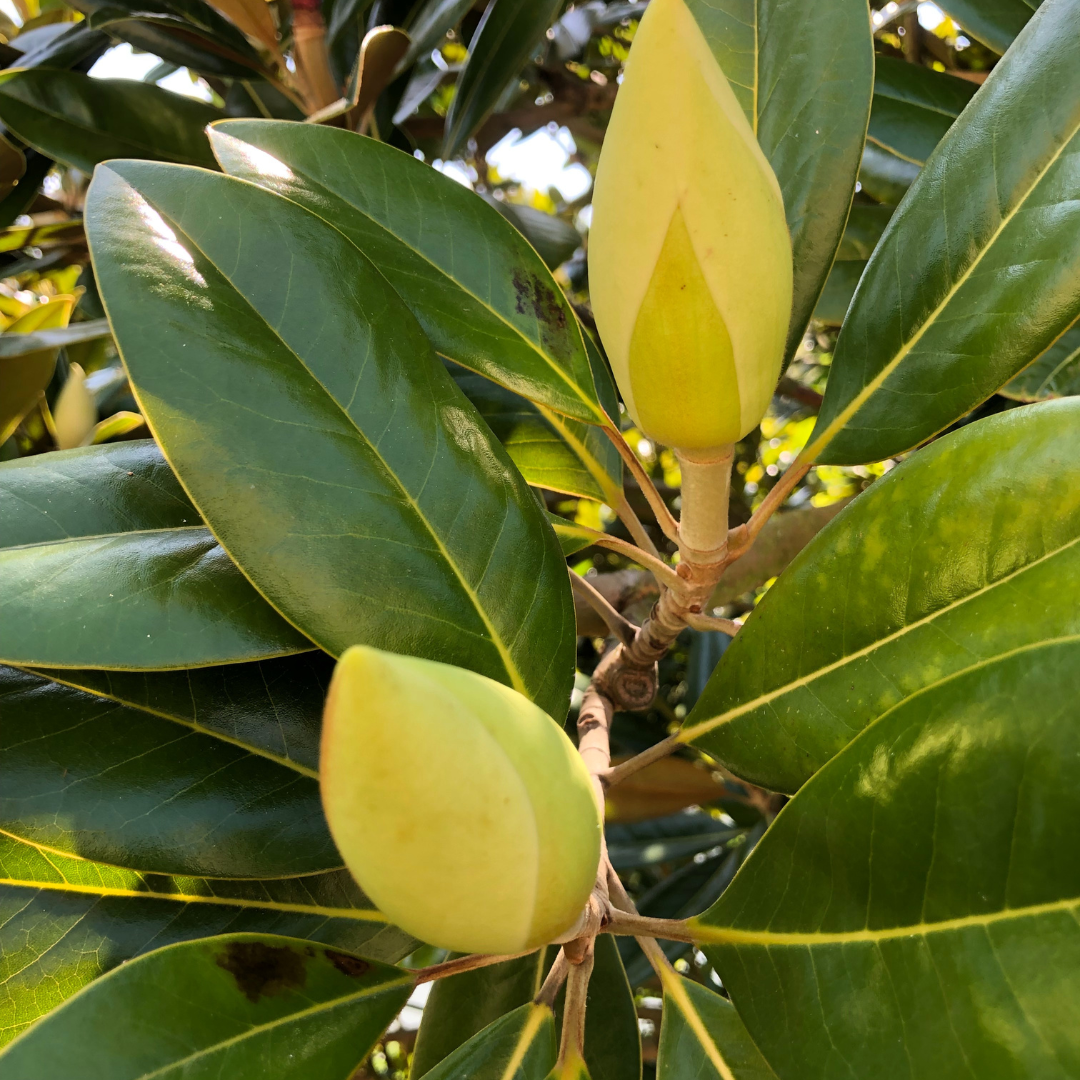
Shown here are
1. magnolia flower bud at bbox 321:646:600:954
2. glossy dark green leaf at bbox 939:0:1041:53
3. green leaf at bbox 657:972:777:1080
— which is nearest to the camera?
magnolia flower bud at bbox 321:646:600:954

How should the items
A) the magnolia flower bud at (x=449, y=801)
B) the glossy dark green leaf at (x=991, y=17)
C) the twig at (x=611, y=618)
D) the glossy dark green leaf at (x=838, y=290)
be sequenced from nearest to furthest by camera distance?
the magnolia flower bud at (x=449, y=801) → the twig at (x=611, y=618) → the glossy dark green leaf at (x=991, y=17) → the glossy dark green leaf at (x=838, y=290)

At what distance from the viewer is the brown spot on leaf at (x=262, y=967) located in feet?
1.74

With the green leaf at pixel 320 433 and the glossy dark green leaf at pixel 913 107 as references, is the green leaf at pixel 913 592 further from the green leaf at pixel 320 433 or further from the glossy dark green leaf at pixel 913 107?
the glossy dark green leaf at pixel 913 107

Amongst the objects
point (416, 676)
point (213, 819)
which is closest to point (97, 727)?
point (213, 819)

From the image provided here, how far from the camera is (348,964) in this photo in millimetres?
577

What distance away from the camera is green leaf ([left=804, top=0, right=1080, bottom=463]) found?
1.88 ft

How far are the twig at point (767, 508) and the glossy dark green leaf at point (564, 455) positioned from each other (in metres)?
0.18

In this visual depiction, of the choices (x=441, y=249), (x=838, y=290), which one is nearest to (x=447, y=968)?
(x=441, y=249)

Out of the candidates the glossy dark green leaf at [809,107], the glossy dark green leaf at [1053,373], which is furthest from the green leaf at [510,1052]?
the glossy dark green leaf at [1053,373]

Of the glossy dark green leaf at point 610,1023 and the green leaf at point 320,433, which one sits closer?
the green leaf at point 320,433

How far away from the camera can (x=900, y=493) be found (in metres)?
0.54

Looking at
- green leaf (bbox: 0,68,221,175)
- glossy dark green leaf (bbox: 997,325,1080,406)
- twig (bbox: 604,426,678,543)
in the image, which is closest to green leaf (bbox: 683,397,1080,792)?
twig (bbox: 604,426,678,543)

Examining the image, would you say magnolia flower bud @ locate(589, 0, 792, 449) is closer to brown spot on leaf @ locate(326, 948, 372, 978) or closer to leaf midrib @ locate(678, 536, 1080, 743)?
leaf midrib @ locate(678, 536, 1080, 743)

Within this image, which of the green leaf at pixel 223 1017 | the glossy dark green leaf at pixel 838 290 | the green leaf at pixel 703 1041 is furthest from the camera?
the glossy dark green leaf at pixel 838 290
